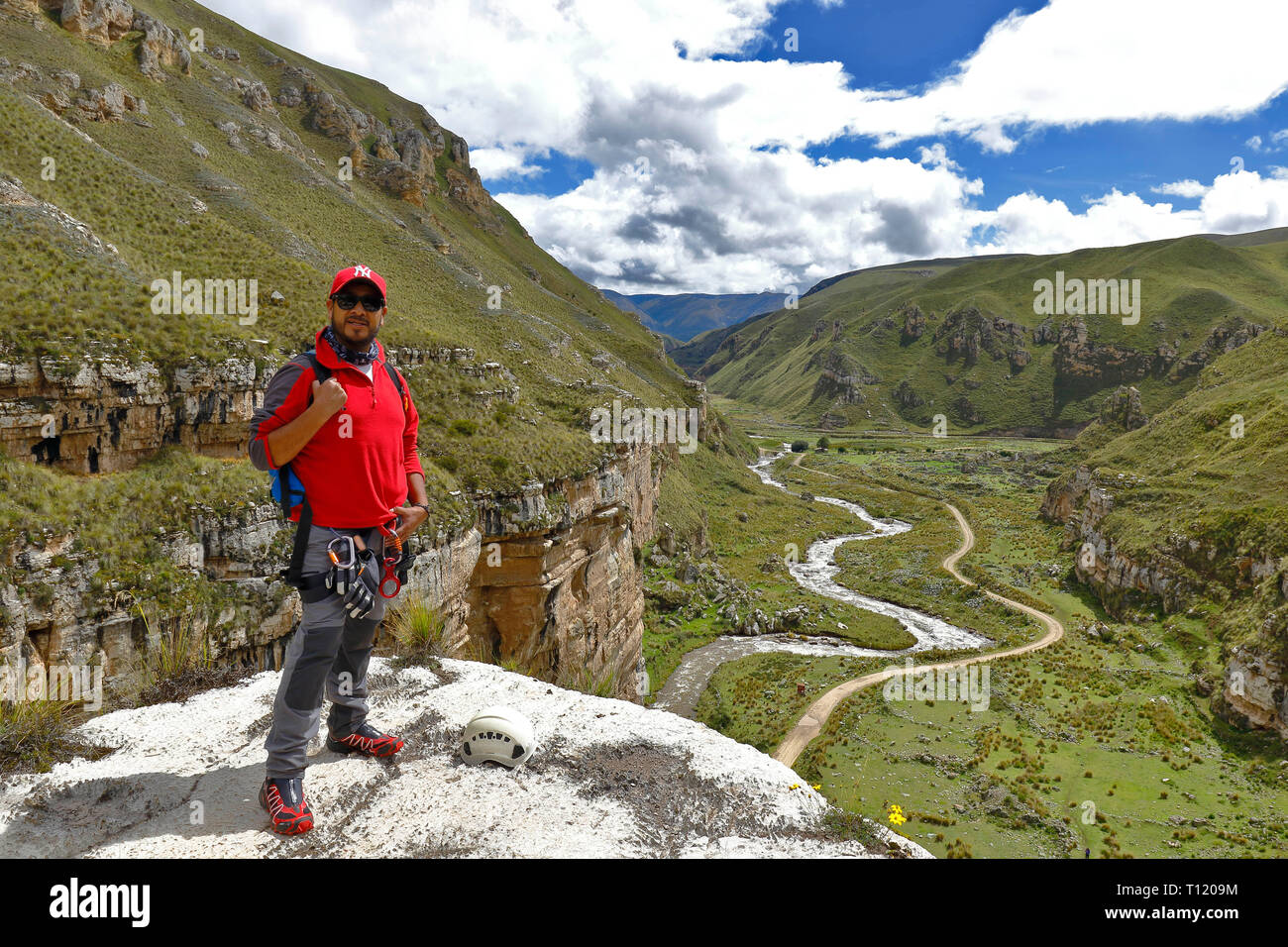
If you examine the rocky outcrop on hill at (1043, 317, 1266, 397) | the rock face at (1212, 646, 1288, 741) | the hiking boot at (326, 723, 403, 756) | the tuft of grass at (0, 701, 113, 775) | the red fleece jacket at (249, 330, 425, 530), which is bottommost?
the rock face at (1212, 646, 1288, 741)

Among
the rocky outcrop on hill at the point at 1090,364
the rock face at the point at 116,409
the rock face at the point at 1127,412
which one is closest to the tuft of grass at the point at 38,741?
the rock face at the point at 116,409

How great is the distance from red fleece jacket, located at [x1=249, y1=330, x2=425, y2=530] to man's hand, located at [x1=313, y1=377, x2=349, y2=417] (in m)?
0.07

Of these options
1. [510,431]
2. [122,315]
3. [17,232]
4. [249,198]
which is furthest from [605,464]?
[249,198]

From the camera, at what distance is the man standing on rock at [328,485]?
430 cm

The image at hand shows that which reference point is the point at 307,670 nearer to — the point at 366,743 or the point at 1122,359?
the point at 366,743

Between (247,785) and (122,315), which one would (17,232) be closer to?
(122,315)

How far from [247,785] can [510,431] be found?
64.2ft

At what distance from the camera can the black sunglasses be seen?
4586 millimetres

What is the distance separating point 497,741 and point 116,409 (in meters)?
15.1

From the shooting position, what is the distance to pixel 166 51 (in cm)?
5219

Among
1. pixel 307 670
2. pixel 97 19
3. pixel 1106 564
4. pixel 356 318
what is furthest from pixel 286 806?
pixel 1106 564

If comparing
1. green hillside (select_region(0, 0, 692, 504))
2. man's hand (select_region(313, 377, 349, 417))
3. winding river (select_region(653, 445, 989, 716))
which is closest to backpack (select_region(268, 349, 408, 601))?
man's hand (select_region(313, 377, 349, 417))

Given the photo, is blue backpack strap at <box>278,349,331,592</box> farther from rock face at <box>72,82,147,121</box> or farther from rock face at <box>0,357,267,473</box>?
rock face at <box>72,82,147,121</box>

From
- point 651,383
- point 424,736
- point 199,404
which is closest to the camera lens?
point 424,736
